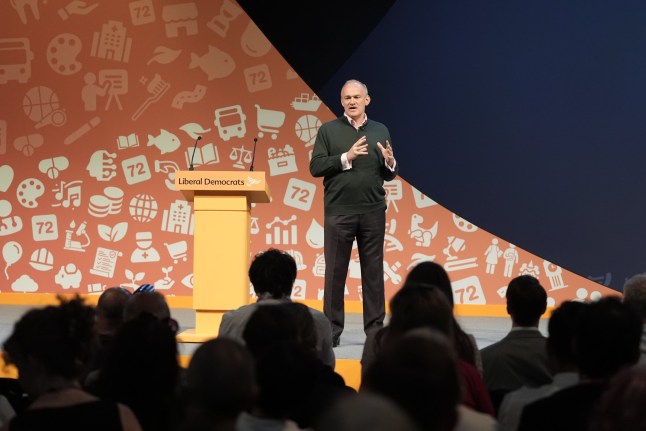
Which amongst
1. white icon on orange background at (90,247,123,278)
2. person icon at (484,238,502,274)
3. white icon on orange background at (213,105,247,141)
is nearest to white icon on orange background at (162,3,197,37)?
white icon on orange background at (213,105,247,141)

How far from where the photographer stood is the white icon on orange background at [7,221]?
7691mm

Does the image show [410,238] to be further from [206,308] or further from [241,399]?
[241,399]

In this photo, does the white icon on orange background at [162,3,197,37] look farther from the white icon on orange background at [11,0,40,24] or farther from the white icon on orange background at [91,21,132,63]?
the white icon on orange background at [11,0,40,24]

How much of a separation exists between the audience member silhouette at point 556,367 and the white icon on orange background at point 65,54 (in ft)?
19.9

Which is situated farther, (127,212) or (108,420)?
(127,212)

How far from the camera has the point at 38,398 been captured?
1.93 meters

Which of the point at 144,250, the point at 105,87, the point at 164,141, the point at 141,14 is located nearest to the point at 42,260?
the point at 144,250

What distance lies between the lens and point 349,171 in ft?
16.1

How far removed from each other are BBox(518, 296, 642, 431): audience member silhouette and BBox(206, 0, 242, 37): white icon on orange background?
6001 millimetres

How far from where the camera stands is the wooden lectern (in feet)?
16.2

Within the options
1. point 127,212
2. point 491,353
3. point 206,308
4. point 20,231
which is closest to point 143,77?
point 127,212

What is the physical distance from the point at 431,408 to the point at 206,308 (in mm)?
3704

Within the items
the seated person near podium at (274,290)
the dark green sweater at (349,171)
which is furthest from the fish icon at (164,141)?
the seated person near podium at (274,290)

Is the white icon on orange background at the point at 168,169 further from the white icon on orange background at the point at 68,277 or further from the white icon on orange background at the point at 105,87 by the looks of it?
the white icon on orange background at the point at 68,277
